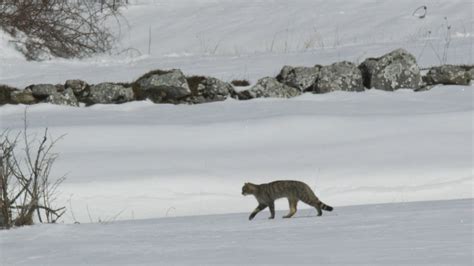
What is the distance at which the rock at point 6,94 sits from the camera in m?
13.5

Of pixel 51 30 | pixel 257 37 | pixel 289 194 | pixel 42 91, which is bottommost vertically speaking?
pixel 289 194

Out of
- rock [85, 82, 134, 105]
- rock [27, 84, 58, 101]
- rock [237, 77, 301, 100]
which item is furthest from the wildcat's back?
rock [27, 84, 58, 101]

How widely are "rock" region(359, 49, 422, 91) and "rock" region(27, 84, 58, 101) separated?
4.34 m

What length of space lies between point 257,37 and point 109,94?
4.81 m

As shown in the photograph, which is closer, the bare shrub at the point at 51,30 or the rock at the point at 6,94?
the rock at the point at 6,94

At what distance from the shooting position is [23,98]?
1345 cm

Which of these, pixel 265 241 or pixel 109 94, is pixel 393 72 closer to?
pixel 109 94

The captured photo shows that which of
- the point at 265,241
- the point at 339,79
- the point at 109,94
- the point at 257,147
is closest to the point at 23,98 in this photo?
the point at 109,94

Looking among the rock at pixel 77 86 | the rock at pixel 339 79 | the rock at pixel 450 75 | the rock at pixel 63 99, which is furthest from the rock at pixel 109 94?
the rock at pixel 450 75

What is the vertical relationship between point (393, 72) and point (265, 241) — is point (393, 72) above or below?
Result: above

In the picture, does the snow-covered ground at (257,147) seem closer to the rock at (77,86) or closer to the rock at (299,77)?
the rock at (299,77)

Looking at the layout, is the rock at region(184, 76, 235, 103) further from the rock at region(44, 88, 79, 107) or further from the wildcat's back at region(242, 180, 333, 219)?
the wildcat's back at region(242, 180, 333, 219)

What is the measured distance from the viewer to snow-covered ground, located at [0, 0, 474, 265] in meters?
5.35

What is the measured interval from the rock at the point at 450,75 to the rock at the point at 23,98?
5.49m
